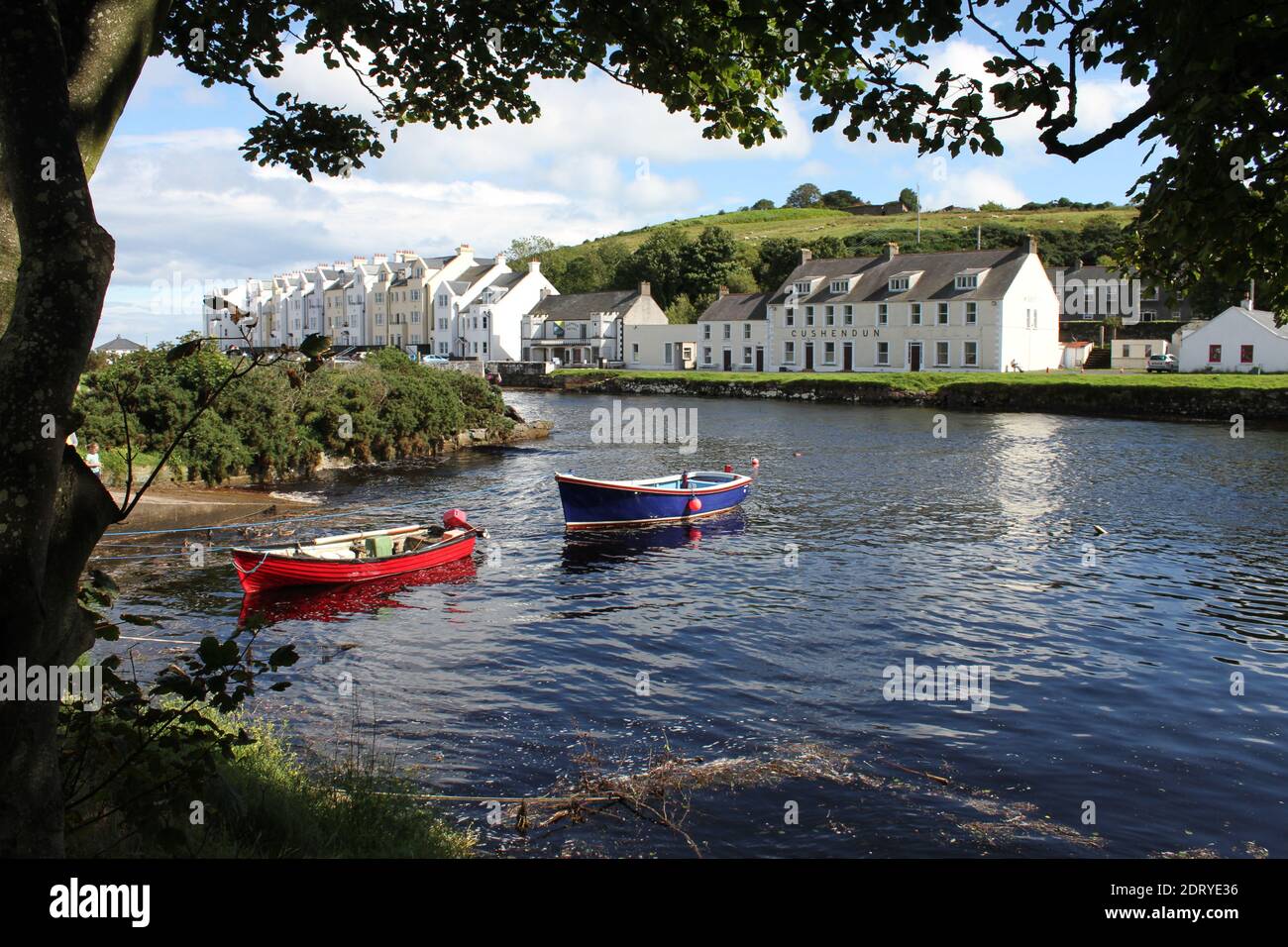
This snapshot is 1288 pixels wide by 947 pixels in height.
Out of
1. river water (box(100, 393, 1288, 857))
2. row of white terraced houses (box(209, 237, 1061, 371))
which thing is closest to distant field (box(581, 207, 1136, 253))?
row of white terraced houses (box(209, 237, 1061, 371))

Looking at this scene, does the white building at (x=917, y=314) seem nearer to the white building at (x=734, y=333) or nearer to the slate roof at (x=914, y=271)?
the slate roof at (x=914, y=271)

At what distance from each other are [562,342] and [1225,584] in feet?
312

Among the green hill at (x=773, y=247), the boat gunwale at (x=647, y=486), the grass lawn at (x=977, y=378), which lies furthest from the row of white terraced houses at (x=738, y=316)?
the boat gunwale at (x=647, y=486)

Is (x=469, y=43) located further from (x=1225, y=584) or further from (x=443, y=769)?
(x=1225, y=584)

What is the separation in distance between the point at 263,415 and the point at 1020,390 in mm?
52417

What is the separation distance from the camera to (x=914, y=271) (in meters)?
87.2

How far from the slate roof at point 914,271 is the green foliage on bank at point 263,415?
4813 centimetres

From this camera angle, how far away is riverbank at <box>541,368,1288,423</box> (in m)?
59.8

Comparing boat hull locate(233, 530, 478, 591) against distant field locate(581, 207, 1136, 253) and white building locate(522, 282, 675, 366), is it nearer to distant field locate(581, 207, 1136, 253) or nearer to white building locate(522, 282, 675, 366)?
white building locate(522, 282, 675, 366)

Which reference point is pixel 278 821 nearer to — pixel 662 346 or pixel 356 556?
pixel 356 556

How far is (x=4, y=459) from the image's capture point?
3928 millimetres

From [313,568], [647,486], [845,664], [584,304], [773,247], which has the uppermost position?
[773,247]

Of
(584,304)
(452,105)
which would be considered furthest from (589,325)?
(452,105)
